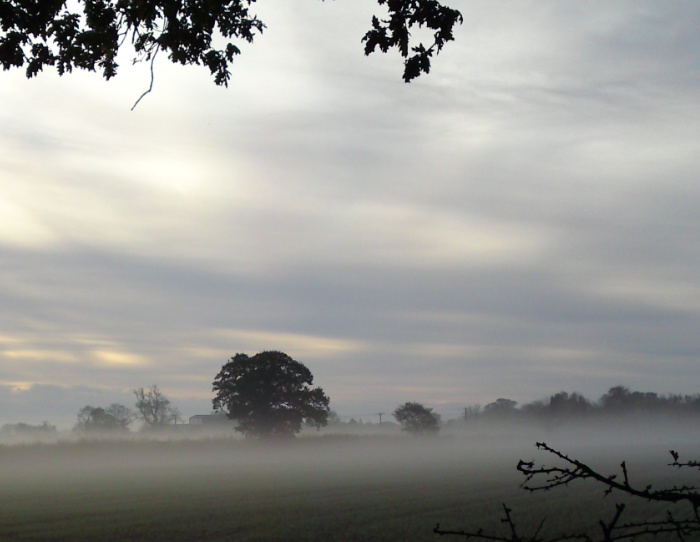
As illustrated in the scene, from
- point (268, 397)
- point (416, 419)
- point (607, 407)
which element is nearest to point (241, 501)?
point (268, 397)

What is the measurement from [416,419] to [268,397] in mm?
40511

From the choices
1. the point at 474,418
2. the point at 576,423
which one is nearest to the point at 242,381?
the point at 576,423

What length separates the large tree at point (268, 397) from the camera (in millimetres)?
68812

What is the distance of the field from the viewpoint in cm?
2152

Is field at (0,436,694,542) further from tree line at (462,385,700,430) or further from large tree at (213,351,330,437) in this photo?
tree line at (462,385,700,430)

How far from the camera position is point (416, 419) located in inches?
4087

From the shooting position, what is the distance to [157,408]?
369 ft

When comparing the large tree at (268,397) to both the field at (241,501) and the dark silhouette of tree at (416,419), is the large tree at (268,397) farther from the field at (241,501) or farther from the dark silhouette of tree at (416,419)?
the dark silhouette of tree at (416,419)

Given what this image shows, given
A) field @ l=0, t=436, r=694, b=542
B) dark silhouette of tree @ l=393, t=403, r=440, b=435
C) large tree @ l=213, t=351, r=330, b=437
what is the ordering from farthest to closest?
dark silhouette of tree @ l=393, t=403, r=440, b=435
large tree @ l=213, t=351, r=330, b=437
field @ l=0, t=436, r=694, b=542

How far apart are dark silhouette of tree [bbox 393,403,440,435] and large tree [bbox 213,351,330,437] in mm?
36072

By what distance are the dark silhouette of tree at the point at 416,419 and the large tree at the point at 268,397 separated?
36.1 meters

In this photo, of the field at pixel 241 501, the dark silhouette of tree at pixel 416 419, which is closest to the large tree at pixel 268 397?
the field at pixel 241 501

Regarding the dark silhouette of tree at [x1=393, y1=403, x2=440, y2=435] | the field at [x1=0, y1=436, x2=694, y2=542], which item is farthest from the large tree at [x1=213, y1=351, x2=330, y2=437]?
the dark silhouette of tree at [x1=393, y1=403, x2=440, y2=435]

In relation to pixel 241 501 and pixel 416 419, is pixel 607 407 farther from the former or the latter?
pixel 241 501
